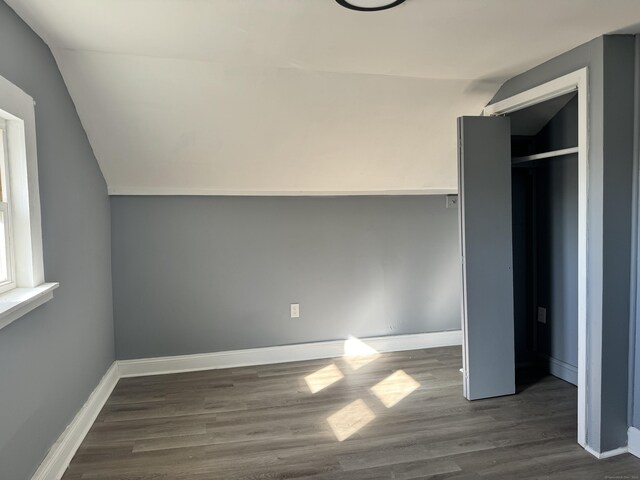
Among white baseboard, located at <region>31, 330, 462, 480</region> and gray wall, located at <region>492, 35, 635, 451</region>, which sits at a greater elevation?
gray wall, located at <region>492, 35, 635, 451</region>

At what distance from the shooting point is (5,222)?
1.84m

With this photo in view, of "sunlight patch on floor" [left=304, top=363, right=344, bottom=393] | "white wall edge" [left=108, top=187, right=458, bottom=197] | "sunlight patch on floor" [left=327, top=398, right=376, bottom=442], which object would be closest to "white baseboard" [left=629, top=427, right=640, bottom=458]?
"sunlight patch on floor" [left=327, top=398, right=376, bottom=442]

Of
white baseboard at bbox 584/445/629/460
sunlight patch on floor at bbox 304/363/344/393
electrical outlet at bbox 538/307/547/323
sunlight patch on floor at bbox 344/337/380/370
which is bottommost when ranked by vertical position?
Result: white baseboard at bbox 584/445/629/460

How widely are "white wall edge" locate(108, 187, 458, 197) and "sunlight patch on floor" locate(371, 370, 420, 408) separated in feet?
4.55

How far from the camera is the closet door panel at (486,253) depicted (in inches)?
108

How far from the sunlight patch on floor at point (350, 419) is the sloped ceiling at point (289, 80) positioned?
1.59 m

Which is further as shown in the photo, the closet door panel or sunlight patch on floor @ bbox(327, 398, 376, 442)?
the closet door panel

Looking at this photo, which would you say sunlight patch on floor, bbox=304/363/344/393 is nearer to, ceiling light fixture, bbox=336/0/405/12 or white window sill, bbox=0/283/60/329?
white window sill, bbox=0/283/60/329

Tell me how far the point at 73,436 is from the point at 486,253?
2470 mm

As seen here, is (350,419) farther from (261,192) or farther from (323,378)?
(261,192)

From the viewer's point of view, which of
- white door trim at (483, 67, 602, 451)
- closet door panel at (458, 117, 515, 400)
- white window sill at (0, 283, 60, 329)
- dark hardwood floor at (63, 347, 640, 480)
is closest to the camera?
white window sill at (0, 283, 60, 329)

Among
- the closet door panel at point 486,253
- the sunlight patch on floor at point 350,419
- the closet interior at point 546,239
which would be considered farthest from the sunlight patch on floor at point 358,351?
the closet interior at point 546,239

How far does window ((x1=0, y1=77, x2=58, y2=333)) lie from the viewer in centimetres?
181

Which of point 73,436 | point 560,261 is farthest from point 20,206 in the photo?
point 560,261
